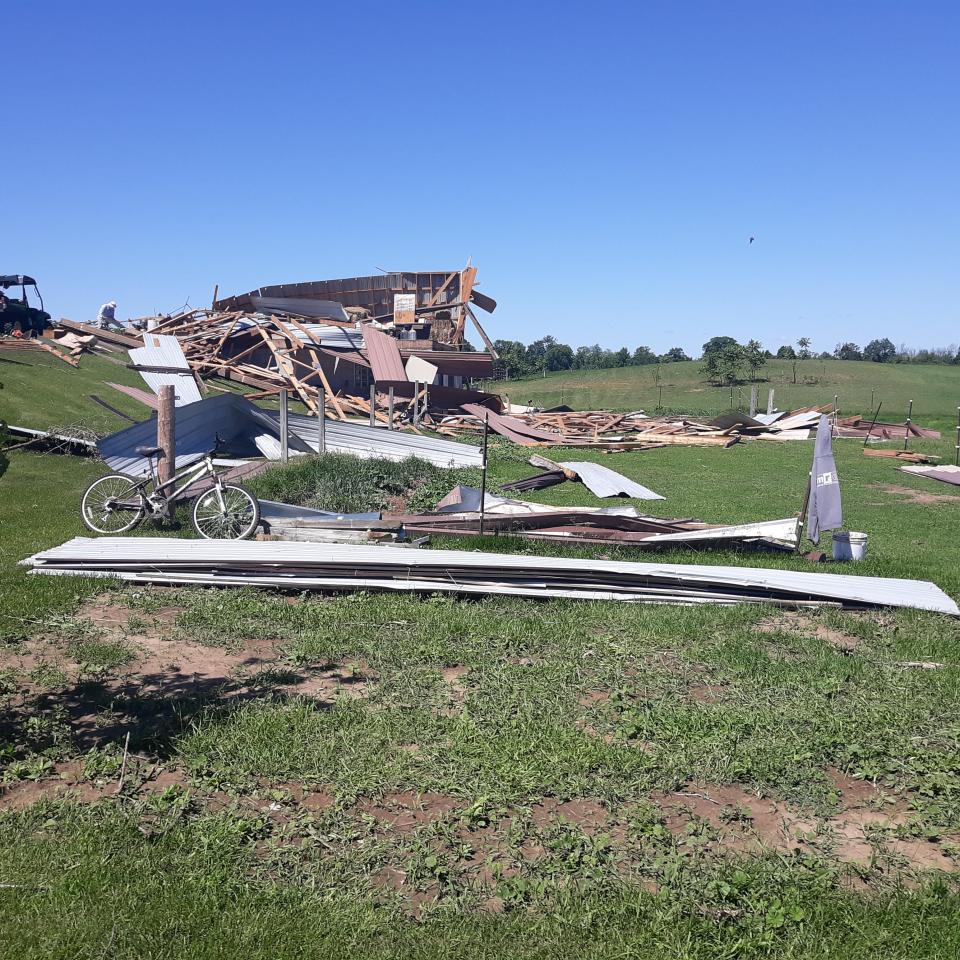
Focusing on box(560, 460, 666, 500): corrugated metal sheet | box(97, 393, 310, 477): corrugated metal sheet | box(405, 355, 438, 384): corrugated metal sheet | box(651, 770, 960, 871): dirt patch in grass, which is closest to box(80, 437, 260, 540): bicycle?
box(97, 393, 310, 477): corrugated metal sheet

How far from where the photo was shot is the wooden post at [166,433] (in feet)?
37.3

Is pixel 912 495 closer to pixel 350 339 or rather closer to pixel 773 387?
pixel 350 339

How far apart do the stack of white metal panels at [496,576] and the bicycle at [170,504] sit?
1.40 meters

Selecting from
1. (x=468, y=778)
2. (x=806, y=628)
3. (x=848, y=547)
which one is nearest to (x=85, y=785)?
(x=468, y=778)

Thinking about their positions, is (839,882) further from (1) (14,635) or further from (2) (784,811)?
(1) (14,635)

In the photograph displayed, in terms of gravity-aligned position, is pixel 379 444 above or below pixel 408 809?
above

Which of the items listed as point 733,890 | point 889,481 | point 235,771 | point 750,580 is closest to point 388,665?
point 235,771

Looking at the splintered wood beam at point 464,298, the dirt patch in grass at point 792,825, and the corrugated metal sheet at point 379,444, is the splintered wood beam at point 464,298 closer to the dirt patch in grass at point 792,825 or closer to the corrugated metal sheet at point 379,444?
the corrugated metal sheet at point 379,444

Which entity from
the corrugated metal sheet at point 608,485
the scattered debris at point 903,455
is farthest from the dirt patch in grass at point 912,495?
the scattered debris at point 903,455

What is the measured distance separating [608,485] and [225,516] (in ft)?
27.2

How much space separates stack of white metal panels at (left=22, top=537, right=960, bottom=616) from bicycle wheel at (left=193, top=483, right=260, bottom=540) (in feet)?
4.51

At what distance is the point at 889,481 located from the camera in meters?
20.1

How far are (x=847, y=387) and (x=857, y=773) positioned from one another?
185 ft

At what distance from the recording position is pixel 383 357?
107 feet
